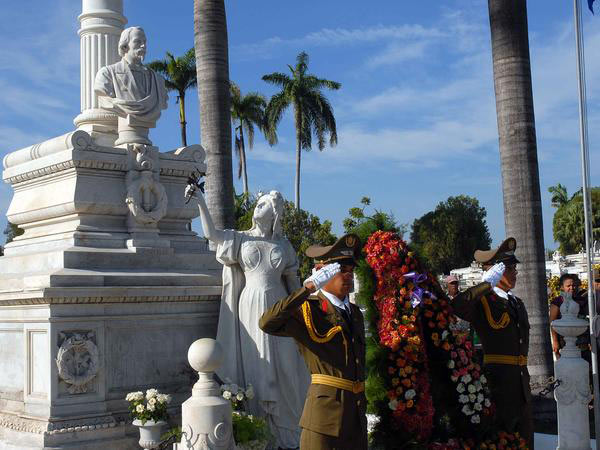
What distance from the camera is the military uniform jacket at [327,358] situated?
4.90 m

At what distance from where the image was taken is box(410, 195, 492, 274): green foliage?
5291 cm

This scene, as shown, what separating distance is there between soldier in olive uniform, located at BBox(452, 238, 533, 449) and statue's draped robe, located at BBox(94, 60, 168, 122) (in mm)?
3660

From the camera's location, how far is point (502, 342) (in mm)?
6535

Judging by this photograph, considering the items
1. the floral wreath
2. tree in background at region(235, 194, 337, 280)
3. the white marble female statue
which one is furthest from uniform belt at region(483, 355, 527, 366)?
tree in background at region(235, 194, 337, 280)

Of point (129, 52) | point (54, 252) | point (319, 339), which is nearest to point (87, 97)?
point (129, 52)

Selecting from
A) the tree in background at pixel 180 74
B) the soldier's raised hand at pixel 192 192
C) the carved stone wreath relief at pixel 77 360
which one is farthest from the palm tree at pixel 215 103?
the tree in background at pixel 180 74

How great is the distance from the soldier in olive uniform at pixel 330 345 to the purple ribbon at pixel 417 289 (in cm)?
124

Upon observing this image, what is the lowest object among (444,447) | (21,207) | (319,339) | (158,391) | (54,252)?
(444,447)

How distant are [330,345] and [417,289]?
1.56 metres

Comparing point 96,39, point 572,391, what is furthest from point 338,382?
point 96,39

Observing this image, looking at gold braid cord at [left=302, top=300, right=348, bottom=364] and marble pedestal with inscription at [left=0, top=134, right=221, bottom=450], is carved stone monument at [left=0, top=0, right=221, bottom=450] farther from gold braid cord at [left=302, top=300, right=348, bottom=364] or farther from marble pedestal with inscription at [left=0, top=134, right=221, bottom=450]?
gold braid cord at [left=302, top=300, right=348, bottom=364]

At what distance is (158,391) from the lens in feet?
23.1

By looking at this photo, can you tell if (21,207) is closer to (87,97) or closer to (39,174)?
(39,174)

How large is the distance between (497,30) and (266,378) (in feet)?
19.0
